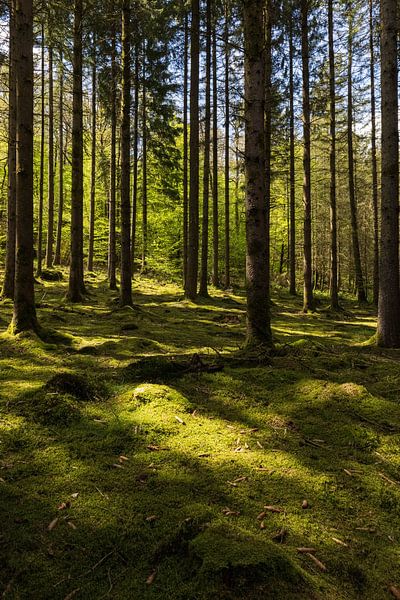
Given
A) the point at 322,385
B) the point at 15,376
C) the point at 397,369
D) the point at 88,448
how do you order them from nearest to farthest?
the point at 88,448
the point at 322,385
the point at 15,376
the point at 397,369

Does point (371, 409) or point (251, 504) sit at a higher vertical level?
point (371, 409)

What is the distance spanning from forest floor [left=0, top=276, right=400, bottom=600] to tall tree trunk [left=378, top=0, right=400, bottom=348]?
210cm

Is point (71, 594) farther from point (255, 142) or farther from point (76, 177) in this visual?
point (76, 177)

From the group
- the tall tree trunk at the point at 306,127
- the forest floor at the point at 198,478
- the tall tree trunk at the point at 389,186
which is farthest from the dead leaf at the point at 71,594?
the tall tree trunk at the point at 306,127

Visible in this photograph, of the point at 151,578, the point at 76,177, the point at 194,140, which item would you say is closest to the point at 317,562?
the point at 151,578

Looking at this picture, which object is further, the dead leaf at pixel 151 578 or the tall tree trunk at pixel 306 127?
the tall tree trunk at pixel 306 127

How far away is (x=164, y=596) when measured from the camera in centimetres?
199

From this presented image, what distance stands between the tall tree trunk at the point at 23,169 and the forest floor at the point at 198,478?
1.26 m

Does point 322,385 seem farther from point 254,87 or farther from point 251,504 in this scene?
point 254,87

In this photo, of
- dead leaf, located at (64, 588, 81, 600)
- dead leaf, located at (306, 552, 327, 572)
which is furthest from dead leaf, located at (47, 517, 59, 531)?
dead leaf, located at (306, 552, 327, 572)

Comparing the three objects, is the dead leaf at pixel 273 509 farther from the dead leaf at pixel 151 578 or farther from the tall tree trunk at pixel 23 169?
the tall tree trunk at pixel 23 169

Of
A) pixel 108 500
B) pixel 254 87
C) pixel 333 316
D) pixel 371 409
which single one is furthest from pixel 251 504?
pixel 333 316

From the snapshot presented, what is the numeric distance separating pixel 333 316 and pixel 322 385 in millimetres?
10964

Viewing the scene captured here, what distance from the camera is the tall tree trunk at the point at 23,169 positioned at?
7293 mm
